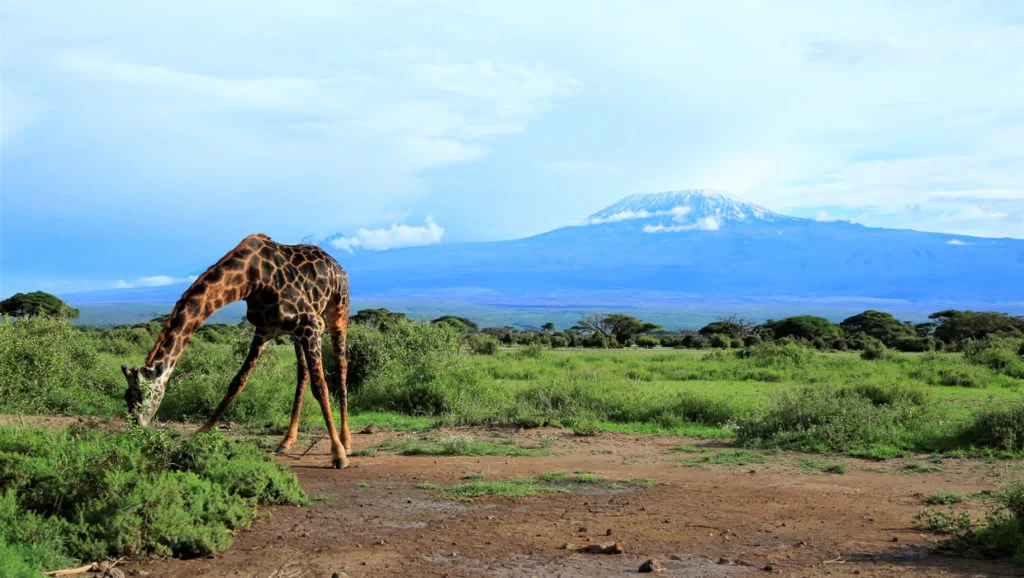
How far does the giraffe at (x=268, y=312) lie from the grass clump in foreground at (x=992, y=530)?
257 inches

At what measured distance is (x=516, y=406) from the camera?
1587 centimetres

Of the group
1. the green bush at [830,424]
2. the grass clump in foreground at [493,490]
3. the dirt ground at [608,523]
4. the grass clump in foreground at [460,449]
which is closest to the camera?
the dirt ground at [608,523]

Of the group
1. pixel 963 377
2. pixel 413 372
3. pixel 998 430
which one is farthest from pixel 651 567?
pixel 963 377

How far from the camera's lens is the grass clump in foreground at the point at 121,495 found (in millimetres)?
6578

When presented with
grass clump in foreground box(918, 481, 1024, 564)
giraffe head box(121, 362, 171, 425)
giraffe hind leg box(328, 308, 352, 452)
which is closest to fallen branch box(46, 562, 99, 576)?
giraffe head box(121, 362, 171, 425)

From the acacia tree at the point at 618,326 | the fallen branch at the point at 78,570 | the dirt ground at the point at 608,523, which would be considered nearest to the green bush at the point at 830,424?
the dirt ground at the point at 608,523

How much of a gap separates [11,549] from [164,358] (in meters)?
3.43

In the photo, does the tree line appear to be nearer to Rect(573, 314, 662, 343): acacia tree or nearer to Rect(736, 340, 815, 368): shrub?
Rect(573, 314, 662, 343): acacia tree

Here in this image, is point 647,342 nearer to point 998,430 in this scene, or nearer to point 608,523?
point 998,430

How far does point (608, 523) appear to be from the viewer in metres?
8.05

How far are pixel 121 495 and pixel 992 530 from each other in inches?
277

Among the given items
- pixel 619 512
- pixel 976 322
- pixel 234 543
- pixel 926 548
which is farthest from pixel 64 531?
pixel 976 322

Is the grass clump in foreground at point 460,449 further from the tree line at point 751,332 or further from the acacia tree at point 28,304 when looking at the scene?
the acacia tree at point 28,304

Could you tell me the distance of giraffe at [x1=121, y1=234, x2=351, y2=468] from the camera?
362 inches
